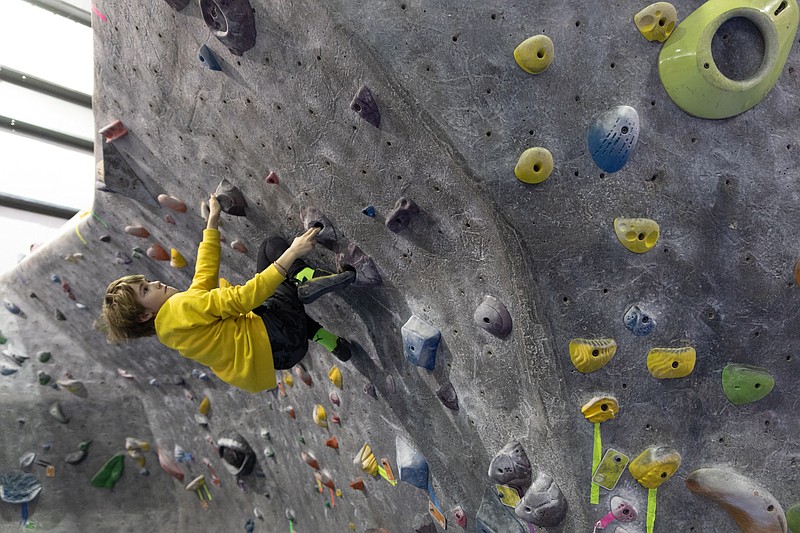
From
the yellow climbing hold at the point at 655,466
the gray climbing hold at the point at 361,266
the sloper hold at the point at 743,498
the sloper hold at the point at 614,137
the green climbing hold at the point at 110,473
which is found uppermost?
the sloper hold at the point at 614,137

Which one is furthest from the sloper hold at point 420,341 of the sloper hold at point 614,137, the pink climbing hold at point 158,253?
the pink climbing hold at point 158,253

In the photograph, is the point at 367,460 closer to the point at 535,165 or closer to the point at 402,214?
the point at 402,214

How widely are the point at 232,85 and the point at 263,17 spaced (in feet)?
0.95

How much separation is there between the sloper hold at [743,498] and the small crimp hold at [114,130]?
235cm

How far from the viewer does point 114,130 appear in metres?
2.25

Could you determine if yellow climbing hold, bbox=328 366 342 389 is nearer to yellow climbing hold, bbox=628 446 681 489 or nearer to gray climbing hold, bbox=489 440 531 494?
gray climbing hold, bbox=489 440 531 494

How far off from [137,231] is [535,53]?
2123 millimetres

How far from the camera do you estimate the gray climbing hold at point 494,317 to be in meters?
1.47

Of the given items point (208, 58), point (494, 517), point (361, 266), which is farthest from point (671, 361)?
point (208, 58)

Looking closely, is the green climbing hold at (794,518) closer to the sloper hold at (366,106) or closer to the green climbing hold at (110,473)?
the sloper hold at (366,106)

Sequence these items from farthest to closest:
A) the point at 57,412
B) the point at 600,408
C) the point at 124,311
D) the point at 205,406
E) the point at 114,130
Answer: the point at 57,412 → the point at 205,406 → the point at 114,130 → the point at 124,311 → the point at 600,408

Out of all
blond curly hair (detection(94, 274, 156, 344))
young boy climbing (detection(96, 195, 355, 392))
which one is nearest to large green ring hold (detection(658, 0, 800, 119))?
young boy climbing (detection(96, 195, 355, 392))

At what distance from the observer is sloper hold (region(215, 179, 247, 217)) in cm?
203

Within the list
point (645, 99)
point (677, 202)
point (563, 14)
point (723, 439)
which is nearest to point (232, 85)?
point (563, 14)
